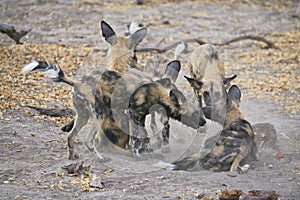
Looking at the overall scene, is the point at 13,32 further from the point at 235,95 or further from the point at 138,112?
the point at 235,95

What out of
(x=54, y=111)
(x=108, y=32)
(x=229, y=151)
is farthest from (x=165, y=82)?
(x=54, y=111)

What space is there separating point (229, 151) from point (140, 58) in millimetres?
3707

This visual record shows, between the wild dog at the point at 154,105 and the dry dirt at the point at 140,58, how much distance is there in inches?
9.3

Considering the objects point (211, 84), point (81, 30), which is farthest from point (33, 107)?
point (81, 30)

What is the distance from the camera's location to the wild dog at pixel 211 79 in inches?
205

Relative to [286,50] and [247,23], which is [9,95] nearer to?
[286,50]

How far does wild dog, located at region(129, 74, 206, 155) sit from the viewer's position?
497 cm

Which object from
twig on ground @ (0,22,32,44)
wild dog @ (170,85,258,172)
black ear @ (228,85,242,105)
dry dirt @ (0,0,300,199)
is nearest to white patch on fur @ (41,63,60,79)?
dry dirt @ (0,0,300,199)

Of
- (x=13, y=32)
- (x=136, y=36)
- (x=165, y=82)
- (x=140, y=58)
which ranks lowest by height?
(x=165, y=82)

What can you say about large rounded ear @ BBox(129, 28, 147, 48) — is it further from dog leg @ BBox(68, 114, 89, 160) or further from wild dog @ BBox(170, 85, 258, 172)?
wild dog @ BBox(170, 85, 258, 172)

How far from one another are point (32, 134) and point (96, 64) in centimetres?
245

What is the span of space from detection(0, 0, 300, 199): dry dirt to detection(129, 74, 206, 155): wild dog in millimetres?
236

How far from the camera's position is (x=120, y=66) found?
5559 mm

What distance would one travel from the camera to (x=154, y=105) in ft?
16.4
